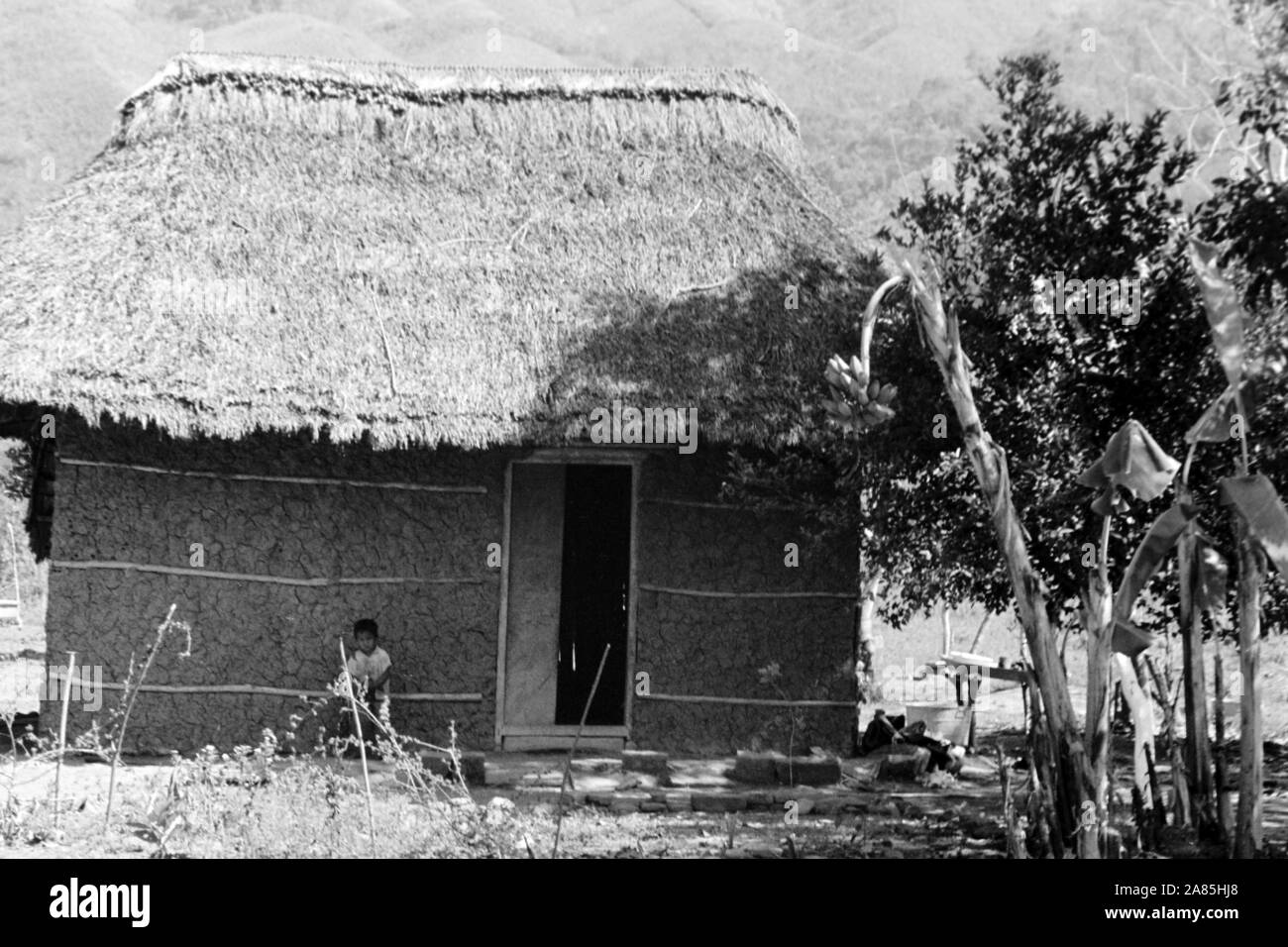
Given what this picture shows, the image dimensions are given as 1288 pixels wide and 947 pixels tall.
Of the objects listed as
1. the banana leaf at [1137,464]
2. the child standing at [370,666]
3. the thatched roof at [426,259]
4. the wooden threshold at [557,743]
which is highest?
the thatched roof at [426,259]

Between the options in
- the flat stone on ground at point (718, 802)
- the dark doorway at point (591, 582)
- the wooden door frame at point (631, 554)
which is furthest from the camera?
the dark doorway at point (591, 582)

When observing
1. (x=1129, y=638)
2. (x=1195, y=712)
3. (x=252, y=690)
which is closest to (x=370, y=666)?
(x=252, y=690)

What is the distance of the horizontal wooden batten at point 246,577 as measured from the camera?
8227 millimetres

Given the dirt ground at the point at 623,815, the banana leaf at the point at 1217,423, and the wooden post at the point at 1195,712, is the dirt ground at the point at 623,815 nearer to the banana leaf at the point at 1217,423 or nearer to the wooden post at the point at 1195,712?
the wooden post at the point at 1195,712

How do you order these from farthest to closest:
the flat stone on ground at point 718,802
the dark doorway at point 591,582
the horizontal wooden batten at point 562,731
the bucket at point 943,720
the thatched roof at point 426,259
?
the dark doorway at point 591,582
the bucket at point 943,720
the horizontal wooden batten at point 562,731
the thatched roof at point 426,259
the flat stone on ground at point 718,802

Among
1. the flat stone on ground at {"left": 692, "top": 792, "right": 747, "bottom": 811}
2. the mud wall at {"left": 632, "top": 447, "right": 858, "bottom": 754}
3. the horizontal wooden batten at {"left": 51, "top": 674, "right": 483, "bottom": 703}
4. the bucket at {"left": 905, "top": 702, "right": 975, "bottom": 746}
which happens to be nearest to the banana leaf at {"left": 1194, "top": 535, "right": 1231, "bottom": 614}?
the flat stone on ground at {"left": 692, "top": 792, "right": 747, "bottom": 811}

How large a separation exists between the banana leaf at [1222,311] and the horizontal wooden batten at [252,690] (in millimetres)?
4589

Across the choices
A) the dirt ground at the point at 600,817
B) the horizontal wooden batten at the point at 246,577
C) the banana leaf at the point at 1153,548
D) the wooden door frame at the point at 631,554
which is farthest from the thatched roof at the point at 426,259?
the banana leaf at the point at 1153,548

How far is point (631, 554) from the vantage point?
8805 mm

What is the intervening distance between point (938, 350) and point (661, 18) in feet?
145
